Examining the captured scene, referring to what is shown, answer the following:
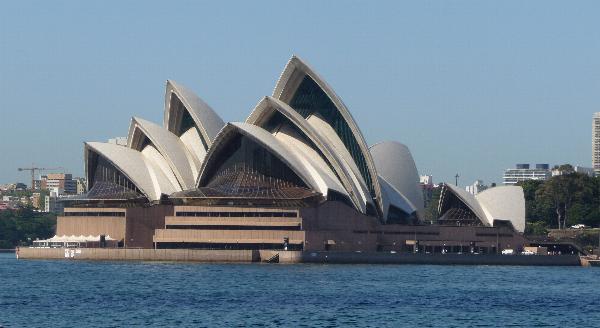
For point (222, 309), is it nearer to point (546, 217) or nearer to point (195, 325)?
point (195, 325)

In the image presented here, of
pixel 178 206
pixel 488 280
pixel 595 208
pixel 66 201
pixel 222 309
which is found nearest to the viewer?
pixel 222 309

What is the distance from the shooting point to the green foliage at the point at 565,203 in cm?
18231

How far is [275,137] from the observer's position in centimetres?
13312

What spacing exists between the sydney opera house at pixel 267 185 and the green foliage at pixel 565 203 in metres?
39.6

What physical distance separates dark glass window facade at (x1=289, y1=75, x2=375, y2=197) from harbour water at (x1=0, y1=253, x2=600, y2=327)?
50.1 feet

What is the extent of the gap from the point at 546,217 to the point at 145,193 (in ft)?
237

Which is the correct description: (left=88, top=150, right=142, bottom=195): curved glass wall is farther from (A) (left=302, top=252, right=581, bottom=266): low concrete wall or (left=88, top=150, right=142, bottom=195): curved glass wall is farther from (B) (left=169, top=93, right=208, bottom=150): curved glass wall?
(A) (left=302, top=252, right=581, bottom=266): low concrete wall

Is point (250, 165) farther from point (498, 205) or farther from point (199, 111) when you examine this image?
point (498, 205)

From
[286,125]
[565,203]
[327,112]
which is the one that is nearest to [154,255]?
[286,125]

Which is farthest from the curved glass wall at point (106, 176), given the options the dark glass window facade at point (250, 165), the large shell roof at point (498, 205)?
the large shell roof at point (498, 205)

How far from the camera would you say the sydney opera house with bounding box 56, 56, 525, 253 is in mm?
130125

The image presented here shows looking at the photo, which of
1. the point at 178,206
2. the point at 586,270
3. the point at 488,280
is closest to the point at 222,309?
the point at 488,280

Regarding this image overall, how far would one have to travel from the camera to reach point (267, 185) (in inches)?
5261

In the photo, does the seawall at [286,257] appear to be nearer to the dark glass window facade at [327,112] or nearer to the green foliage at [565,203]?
the dark glass window facade at [327,112]
